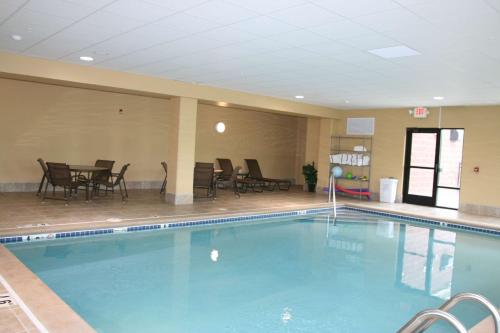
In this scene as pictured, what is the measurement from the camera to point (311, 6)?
3758 millimetres

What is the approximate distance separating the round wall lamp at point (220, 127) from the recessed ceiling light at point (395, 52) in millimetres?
7757

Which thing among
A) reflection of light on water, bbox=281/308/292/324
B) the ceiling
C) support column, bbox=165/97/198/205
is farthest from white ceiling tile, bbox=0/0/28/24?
support column, bbox=165/97/198/205

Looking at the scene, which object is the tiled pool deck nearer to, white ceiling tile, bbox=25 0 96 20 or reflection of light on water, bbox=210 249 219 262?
reflection of light on water, bbox=210 249 219 262

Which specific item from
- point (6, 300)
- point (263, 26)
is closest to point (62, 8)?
point (263, 26)

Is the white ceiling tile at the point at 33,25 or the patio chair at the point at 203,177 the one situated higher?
the white ceiling tile at the point at 33,25

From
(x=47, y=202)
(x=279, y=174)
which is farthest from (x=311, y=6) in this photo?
(x=279, y=174)

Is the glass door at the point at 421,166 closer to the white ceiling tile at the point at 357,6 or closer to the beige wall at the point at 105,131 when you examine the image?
the beige wall at the point at 105,131

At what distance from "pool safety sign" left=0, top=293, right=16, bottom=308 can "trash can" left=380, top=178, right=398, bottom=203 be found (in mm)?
9683

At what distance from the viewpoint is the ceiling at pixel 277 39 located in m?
3.88

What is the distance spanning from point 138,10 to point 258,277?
3.25 meters

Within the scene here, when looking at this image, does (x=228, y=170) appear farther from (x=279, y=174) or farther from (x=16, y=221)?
(x=16, y=221)

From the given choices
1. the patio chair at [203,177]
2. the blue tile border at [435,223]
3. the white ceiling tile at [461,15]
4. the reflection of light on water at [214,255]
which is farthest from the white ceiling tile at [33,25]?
the blue tile border at [435,223]

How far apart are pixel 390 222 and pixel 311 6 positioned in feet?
21.8

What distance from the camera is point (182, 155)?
29.5 feet
